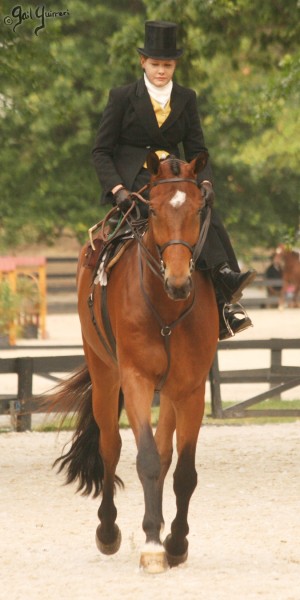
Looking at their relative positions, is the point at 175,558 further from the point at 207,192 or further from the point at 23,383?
the point at 23,383

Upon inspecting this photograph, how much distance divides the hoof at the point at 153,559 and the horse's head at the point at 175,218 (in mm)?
1330

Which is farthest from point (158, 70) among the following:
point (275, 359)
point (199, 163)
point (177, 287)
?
point (275, 359)

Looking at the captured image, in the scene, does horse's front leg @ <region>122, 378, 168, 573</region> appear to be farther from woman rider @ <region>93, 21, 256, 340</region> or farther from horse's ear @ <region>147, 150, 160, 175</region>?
horse's ear @ <region>147, 150, 160, 175</region>

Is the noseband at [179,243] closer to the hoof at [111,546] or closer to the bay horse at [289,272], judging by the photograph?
the hoof at [111,546]

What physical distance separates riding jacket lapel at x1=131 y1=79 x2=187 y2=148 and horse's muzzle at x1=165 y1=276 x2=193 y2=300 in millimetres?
1680

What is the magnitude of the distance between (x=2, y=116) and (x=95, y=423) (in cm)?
2472

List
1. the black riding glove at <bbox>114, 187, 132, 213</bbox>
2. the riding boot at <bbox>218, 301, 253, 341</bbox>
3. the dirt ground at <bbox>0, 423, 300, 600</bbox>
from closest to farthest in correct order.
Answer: the dirt ground at <bbox>0, 423, 300, 600</bbox> → the black riding glove at <bbox>114, 187, 132, 213</bbox> → the riding boot at <bbox>218, 301, 253, 341</bbox>

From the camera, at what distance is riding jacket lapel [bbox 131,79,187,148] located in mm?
8703

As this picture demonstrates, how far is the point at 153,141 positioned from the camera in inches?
347

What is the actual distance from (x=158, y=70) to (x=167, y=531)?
3.04 meters

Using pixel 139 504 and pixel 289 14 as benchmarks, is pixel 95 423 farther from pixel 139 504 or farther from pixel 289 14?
pixel 289 14

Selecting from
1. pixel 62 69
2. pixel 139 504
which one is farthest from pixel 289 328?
pixel 139 504

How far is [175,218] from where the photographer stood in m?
7.45

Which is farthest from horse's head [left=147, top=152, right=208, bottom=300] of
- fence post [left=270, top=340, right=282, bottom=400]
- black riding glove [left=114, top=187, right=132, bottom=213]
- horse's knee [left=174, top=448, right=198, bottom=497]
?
fence post [left=270, top=340, right=282, bottom=400]
